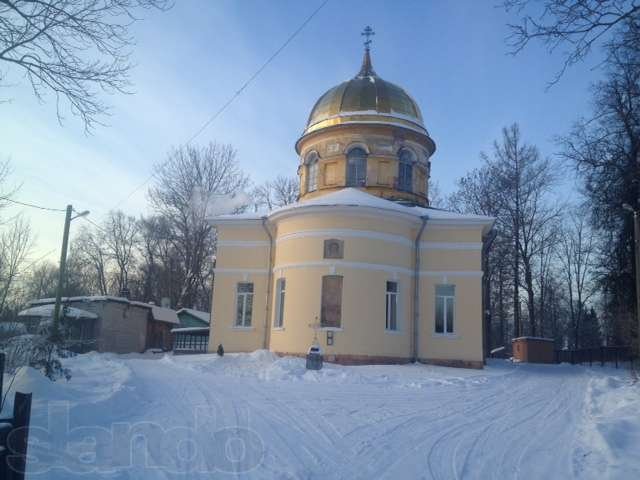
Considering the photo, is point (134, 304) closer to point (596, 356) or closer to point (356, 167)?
point (356, 167)

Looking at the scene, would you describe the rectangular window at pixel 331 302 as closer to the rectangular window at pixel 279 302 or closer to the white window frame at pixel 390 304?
the white window frame at pixel 390 304

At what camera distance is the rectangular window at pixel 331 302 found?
18078 millimetres

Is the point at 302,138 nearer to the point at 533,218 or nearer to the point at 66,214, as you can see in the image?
the point at 66,214

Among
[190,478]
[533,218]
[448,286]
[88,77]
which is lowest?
[190,478]

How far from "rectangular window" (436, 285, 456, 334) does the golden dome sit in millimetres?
6899

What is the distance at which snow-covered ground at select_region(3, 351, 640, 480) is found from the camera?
5.98 m

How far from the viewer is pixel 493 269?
33.4 meters

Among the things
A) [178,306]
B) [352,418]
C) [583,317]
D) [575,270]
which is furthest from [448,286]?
[583,317]

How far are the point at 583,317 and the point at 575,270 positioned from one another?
9.03 meters

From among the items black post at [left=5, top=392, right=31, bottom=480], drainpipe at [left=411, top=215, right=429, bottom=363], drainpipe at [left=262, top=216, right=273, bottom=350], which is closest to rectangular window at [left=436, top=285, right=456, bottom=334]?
drainpipe at [left=411, top=215, right=429, bottom=363]

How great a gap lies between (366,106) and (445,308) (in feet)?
28.5

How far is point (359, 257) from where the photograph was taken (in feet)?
60.3

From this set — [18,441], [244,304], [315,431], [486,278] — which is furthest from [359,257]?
[486,278]

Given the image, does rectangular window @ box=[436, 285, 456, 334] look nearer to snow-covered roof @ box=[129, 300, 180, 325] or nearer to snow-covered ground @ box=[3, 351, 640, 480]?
snow-covered ground @ box=[3, 351, 640, 480]
